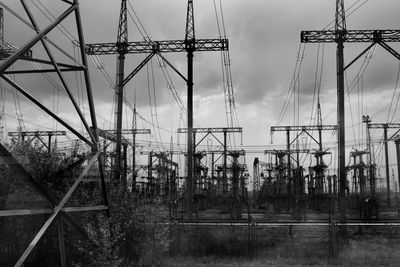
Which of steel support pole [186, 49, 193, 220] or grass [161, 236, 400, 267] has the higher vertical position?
steel support pole [186, 49, 193, 220]

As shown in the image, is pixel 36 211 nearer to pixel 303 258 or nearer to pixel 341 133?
pixel 303 258

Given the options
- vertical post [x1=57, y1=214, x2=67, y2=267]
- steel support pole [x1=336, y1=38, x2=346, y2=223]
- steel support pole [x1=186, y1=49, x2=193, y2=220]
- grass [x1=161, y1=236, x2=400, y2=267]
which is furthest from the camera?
steel support pole [x1=186, y1=49, x2=193, y2=220]

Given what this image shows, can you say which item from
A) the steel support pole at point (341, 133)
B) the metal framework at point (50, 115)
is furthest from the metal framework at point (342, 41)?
the metal framework at point (50, 115)

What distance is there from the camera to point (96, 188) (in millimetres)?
12648

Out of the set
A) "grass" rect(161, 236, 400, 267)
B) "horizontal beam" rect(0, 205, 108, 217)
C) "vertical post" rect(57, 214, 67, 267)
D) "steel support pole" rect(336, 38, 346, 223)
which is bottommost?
"grass" rect(161, 236, 400, 267)

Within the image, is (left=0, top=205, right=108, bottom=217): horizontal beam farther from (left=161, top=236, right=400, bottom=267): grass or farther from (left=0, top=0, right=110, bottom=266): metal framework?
(left=161, top=236, right=400, bottom=267): grass

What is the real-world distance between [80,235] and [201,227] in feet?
33.3

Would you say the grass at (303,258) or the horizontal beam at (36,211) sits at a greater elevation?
the horizontal beam at (36,211)

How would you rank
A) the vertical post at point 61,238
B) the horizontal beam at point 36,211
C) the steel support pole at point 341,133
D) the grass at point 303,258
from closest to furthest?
the horizontal beam at point 36,211 < the vertical post at point 61,238 < the grass at point 303,258 < the steel support pole at point 341,133

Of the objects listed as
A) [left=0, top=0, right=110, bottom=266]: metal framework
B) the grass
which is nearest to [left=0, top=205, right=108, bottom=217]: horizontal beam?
[left=0, top=0, right=110, bottom=266]: metal framework

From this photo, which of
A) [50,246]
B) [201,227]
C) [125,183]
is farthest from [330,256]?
[50,246]

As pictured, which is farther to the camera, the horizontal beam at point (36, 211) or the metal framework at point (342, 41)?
the metal framework at point (342, 41)

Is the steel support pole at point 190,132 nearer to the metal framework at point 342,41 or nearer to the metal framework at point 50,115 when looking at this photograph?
the metal framework at point 342,41

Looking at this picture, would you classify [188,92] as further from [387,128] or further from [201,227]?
[387,128]
